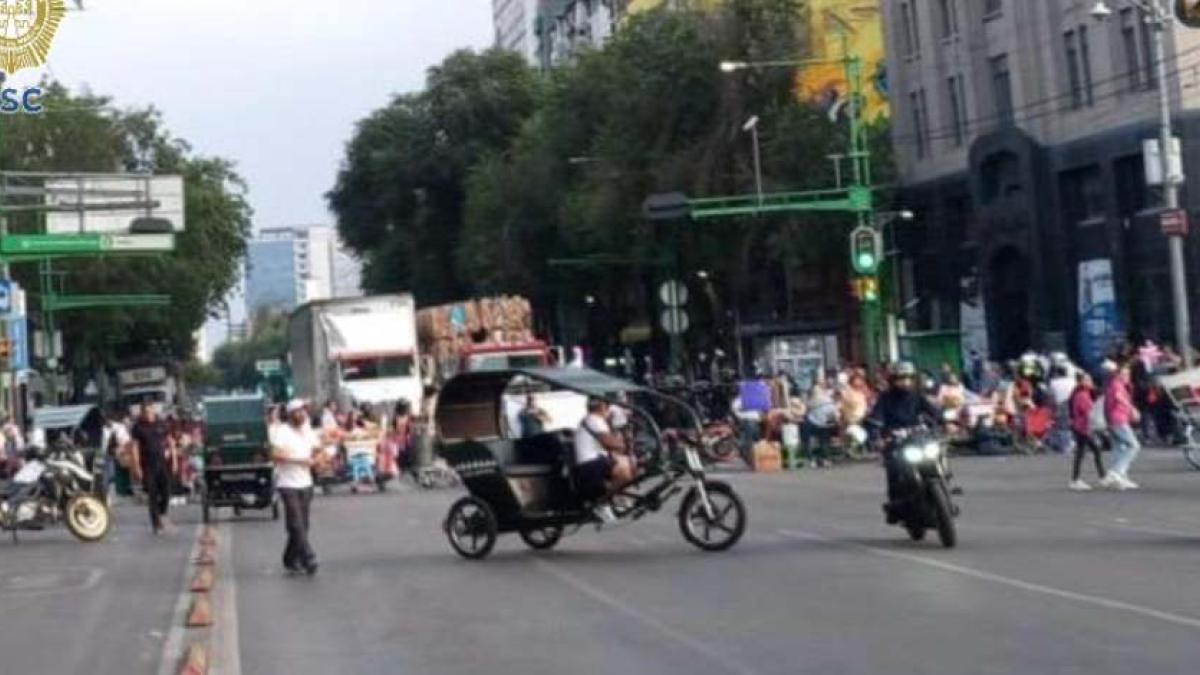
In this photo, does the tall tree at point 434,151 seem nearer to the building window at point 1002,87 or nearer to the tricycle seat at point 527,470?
the building window at point 1002,87

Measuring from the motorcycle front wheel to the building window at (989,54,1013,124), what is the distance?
3972 centimetres

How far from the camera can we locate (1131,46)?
196 feet

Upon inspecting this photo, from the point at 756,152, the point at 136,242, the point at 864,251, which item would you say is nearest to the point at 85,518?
the point at 136,242

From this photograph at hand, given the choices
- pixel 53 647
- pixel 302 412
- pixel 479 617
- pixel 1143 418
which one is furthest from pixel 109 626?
pixel 1143 418

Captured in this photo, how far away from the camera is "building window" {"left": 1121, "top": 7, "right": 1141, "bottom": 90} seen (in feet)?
194

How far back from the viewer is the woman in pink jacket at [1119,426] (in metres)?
29.5

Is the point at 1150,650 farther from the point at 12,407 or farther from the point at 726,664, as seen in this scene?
the point at 12,407

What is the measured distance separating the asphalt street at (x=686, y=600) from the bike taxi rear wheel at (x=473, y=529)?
27cm

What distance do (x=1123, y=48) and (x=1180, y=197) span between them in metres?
5.21

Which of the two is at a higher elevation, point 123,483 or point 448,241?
point 448,241

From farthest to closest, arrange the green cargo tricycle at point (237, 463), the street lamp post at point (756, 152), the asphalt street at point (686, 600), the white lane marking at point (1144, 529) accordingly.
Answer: the street lamp post at point (756, 152) < the green cargo tricycle at point (237, 463) < the white lane marking at point (1144, 529) < the asphalt street at point (686, 600)

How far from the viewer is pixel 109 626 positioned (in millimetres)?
18672

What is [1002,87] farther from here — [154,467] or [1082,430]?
[154,467]

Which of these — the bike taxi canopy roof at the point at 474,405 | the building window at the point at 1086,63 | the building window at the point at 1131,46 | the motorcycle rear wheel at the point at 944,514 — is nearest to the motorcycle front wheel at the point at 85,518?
the bike taxi canopy roof at the point at 474,405
